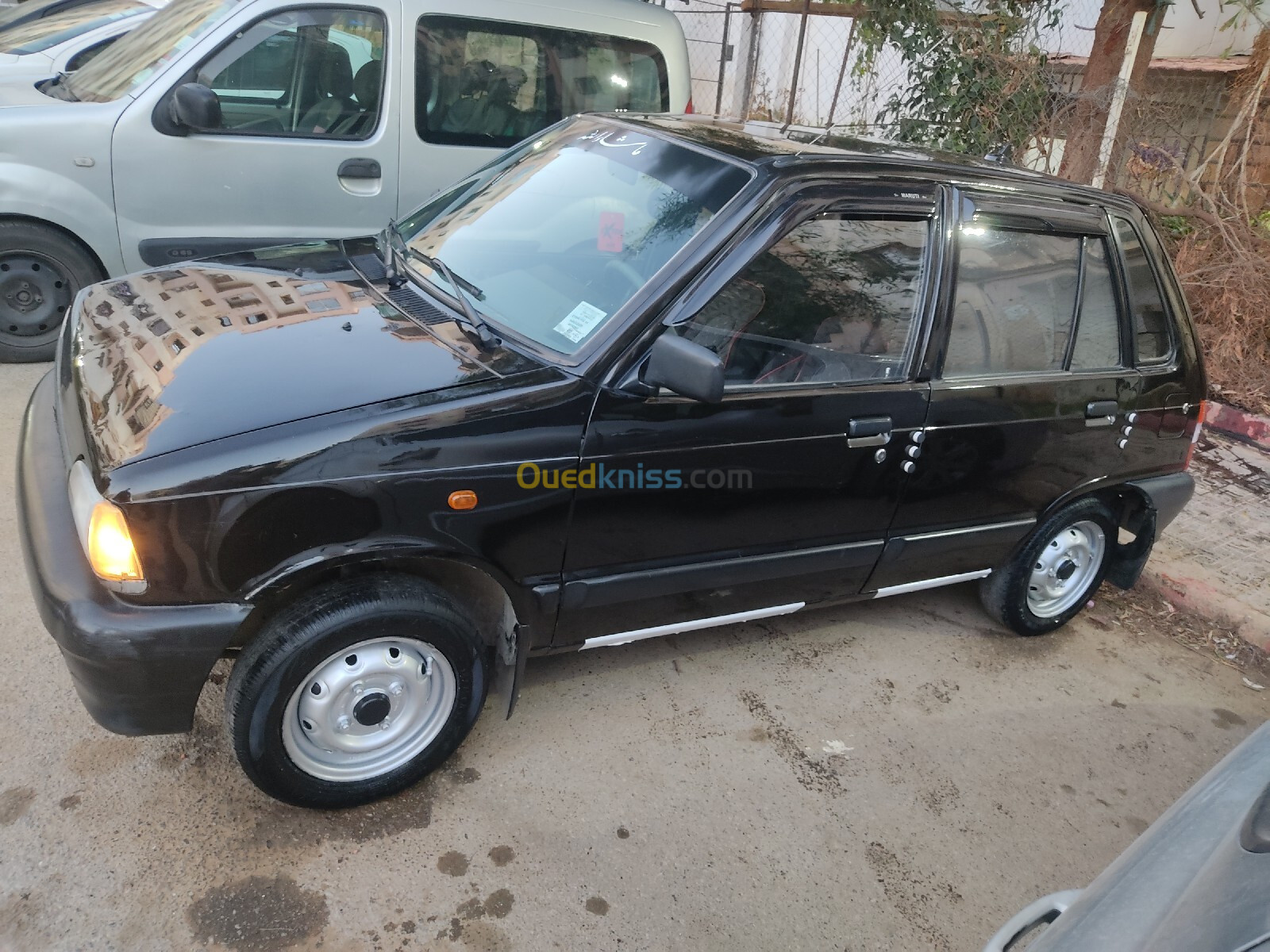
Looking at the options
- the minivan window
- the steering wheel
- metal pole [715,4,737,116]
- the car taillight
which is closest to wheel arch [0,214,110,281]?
the minivan window

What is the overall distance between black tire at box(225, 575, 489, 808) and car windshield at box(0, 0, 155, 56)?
19.0 feet

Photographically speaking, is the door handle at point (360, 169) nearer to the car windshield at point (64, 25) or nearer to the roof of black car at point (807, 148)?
the roof of black car at point (807, 148)

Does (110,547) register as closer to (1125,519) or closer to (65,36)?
(1125,519)

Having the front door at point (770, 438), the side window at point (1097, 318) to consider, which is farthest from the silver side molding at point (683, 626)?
the side window at point (1097, 318)

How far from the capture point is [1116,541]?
13.2 ft

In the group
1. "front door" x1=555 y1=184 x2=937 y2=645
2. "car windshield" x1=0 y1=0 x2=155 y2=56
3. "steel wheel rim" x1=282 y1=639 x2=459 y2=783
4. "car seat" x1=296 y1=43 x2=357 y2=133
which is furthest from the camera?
"car windshield" x1=0 y1=0 x2=155 y2=56

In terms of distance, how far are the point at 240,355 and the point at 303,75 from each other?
3166 mm

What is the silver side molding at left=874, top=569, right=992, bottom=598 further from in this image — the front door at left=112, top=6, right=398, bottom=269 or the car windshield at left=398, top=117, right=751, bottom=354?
the front door at left=112, top=6, right=398, bottom=269

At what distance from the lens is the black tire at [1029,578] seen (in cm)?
371

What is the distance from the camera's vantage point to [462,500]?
2.40 m

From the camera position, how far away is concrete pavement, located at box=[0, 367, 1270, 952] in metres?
2.35

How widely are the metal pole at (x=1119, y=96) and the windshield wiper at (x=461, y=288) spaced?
4.89 m

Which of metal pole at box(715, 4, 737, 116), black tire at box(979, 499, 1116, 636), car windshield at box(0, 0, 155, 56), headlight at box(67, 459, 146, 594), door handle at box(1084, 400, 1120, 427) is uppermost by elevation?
metal pole at box(715, 4, 737, 116)

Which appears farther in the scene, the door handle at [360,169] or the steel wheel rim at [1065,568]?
the door handle at [360,169]
